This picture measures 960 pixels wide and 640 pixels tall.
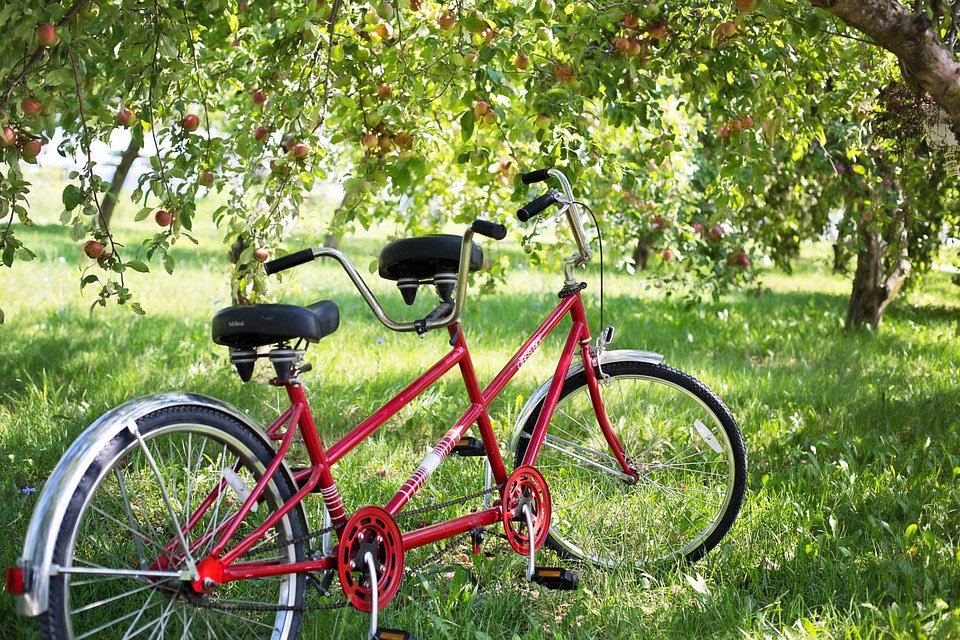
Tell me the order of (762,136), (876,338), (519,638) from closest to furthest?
(519,638) → (762,136) → (876,338)

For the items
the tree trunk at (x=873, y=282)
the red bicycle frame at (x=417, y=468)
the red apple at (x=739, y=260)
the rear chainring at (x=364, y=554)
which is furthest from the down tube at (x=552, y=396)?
the tree trunk at (x=873, y=282)

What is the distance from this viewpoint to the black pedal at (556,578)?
2.57 m

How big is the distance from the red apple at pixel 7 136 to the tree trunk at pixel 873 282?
20.2 feet

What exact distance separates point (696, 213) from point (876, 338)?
182 centimetres

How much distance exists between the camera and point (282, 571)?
2141mm

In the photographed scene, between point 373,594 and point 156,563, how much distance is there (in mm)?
550

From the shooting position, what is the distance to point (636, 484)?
3.02 meters

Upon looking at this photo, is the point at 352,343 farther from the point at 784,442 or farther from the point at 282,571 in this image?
the point at 282,571

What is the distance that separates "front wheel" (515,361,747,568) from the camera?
2.89m

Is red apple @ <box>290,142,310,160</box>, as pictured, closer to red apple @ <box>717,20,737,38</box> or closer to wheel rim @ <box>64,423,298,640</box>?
wheel rim @ <box>64,423,298,640</box>

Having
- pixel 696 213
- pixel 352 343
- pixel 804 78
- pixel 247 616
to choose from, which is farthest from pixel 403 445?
pixel 696 213

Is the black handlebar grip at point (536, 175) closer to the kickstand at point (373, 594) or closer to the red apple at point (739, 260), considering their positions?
the kickstand at point (373, 594)

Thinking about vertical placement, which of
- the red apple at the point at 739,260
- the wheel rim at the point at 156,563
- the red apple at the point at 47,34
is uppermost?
the red apple at the point at 47,34

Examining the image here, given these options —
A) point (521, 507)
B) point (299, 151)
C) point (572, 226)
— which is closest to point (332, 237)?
point (299, 151)
